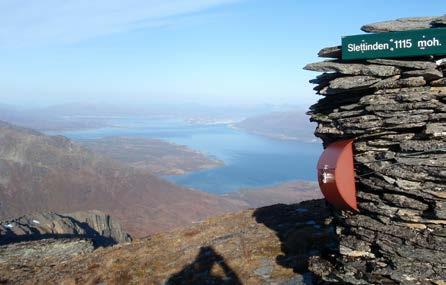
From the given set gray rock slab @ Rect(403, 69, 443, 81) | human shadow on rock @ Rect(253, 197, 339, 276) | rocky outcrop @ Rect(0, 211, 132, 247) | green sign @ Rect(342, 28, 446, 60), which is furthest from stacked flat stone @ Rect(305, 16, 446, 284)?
rocky outcrop @ Rect(0, 211, 132, 247)

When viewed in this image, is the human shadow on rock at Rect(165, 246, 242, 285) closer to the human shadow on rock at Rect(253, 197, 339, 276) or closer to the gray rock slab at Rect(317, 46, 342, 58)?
the human shadow on rock at Rect(253, 197, 339, 276)

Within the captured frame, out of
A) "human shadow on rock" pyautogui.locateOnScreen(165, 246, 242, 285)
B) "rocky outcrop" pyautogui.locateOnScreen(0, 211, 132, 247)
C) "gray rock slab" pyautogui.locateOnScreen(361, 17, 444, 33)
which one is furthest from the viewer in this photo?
"rocky outcrop" pyautogui.locateOnScreen(0, 211, 132, 247)

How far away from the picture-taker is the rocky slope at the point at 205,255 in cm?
2244

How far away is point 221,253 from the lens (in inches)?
1006

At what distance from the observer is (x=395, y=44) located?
16016mm

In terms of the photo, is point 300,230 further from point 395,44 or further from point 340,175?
point 395,44

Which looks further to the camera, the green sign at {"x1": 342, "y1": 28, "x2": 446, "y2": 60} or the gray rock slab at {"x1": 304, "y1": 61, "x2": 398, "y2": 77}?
the gray rock slab at {"x1": 304, "y1": 61, "x2": 398, "y2": 77}

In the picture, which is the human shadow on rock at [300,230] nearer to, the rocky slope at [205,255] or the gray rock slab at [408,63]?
the rocky slope at [205,255]

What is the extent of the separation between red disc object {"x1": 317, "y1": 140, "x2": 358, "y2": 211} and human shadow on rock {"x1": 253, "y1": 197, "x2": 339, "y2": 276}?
9.15ft

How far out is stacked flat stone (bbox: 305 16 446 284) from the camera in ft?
49.6

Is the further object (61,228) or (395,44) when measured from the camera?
(61,228)

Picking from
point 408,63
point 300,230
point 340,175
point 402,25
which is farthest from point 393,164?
point 300,230

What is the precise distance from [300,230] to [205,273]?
5.91 m

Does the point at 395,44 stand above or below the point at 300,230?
above
